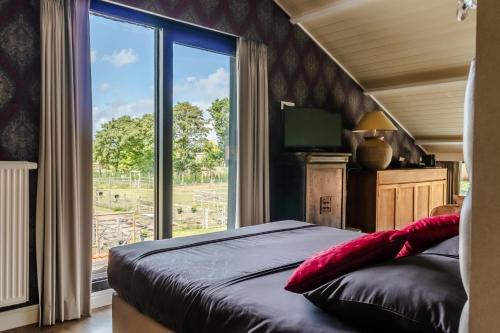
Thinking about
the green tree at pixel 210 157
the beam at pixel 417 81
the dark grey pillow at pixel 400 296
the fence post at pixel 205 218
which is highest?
the beam at pixel 417 81

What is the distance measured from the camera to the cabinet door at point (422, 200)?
5059 millimetres

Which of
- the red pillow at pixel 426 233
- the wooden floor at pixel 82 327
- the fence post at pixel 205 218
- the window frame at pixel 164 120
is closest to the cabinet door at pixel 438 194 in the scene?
the fence post at pixel 205 218

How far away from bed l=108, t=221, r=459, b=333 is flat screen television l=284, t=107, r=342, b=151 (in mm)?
1877

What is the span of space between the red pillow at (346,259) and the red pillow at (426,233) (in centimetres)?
22

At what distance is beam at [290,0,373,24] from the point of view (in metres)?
3.56

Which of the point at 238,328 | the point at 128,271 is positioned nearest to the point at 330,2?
the point at 128,271

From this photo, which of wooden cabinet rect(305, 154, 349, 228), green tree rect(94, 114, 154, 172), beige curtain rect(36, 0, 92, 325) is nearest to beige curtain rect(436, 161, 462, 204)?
wooden cabinet rect(305, 154, 349, 228)

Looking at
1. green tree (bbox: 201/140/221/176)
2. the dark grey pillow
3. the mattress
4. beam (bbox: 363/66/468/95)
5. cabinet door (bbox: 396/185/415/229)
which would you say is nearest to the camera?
the dark grey pillow

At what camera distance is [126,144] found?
326 centimetres

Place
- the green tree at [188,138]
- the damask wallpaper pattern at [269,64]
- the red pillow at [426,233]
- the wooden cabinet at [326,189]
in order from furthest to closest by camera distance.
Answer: the wooden cabinet at [326,189] < the green tree at [188,138] < the damask wallpaper pattern at [269,64] < the red pillow at [426,233]

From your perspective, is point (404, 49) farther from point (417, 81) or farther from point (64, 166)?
point (64, 166)

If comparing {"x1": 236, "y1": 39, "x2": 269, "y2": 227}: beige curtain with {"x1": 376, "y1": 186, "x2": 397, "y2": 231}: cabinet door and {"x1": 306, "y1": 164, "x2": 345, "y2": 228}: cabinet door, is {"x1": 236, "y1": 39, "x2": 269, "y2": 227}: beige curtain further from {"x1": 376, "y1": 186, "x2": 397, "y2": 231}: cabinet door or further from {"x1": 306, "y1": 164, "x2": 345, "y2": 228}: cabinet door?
{"x1": 376, "y1": 186, "x2": 397, "y2": 231}: cabinet door

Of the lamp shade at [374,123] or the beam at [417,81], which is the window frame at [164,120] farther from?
the beam at [417,81]

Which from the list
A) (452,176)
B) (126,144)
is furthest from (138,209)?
(452,176)
